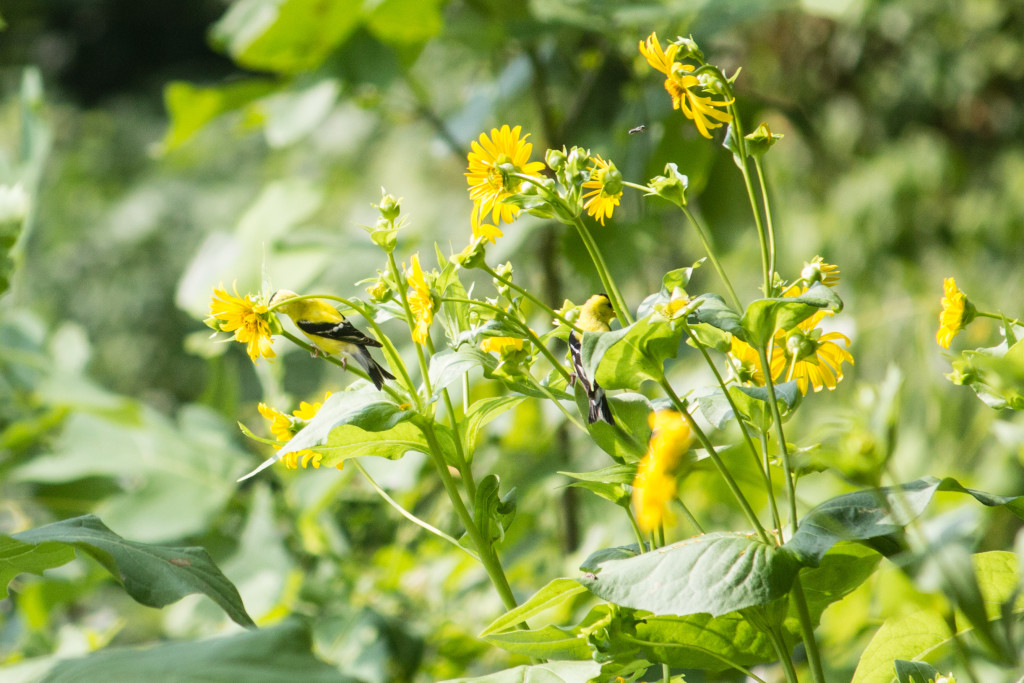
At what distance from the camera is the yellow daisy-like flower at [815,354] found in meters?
0.23

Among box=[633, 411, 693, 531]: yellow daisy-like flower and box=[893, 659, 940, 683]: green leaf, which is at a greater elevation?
box=[633, 411, 693, 531]: yellow daisy-like flower

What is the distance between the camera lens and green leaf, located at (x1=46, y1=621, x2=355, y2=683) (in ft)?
0.62

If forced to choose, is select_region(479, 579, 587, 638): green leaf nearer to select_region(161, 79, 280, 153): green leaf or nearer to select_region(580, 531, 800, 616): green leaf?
select_region(580, 531, 800, 616): green leaf

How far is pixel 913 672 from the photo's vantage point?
0.77 ft

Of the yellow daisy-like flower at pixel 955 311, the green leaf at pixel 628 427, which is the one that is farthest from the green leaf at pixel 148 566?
the yellow daisy-like flower at pixel 955 311

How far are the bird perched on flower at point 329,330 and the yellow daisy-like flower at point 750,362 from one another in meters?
0.11

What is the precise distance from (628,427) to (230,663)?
0.12m

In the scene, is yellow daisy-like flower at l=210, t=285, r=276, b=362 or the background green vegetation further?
the background green vegetation

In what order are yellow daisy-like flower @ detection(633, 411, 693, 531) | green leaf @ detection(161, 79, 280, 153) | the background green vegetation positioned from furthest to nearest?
green leaf @ detection(161, 79, 280, 153), the background green vegetation, yellow daisy-like flower @ detection(633, 411, 693, 531)

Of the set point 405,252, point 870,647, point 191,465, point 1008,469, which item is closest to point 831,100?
point 1008,469

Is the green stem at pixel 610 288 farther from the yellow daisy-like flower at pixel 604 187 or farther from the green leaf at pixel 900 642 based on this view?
the green leaf at pixel 900 642

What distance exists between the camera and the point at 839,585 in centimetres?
24

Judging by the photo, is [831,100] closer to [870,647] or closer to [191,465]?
[191,465]

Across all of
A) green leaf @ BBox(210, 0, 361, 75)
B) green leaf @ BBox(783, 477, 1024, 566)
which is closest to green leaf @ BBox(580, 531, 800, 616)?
green leaf @ BBox(783, 477, 1024, 566)
